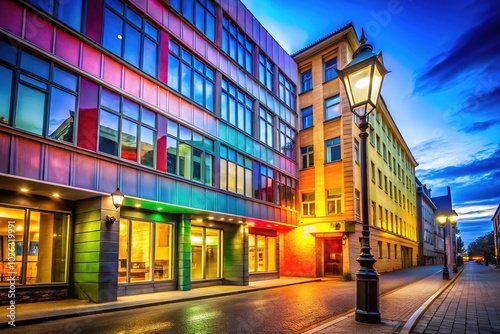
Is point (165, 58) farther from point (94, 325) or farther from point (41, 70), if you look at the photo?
point (94, 325)

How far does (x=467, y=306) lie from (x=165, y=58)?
1398 cm

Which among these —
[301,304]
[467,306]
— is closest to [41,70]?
Answer: [301,304]

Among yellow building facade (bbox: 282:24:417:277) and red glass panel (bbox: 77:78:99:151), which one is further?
yellow building facade (bbox: 282:24:417:277)

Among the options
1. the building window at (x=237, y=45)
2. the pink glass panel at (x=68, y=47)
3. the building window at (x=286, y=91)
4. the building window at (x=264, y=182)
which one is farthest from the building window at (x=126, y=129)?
the building window at (x=286, y=91)

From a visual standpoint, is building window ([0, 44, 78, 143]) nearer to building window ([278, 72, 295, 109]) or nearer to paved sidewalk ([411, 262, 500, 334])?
paved sidewalk ([411, 262, 500, 334])

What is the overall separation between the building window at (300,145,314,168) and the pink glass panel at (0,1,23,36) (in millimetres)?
20770

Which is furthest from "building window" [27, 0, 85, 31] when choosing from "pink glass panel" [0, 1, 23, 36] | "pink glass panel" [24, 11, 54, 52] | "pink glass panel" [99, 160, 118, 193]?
"pink glass panel" [99, 160, 118, 193]

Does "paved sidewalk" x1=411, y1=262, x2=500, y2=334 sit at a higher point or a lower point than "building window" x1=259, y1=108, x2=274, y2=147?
lower

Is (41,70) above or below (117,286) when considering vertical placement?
above

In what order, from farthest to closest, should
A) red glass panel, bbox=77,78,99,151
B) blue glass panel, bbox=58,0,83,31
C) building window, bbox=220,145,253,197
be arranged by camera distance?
building window, bbox=220,145,253,197 < red glass panel, bbox=77,78,99,151 < blue glass panel, bbox=58,0,83,31

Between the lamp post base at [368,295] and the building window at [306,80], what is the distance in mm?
23493

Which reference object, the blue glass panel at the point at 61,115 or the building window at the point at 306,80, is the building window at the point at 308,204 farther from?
the blue glass panel at the point at 61,115

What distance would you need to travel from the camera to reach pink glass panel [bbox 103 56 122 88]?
13516mm

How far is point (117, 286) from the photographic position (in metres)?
13.3
